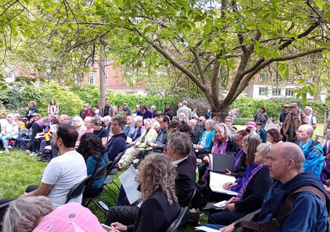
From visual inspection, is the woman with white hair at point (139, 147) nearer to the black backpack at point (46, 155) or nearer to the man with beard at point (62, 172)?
the black backpack at point (46, 155)

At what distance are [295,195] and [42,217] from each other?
5.80 ft

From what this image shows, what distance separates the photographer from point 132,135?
8.51m

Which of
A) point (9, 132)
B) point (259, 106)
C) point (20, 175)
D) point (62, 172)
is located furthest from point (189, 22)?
point (259, 106)

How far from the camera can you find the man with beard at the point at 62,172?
312cm

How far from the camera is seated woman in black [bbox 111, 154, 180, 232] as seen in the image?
2.31 m

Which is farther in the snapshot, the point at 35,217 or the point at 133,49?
the point at 133,49

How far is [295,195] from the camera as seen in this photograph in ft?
7.03

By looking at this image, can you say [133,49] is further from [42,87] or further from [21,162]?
[42,87]

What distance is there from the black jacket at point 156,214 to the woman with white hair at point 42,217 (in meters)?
0.55

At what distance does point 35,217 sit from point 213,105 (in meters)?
6.85

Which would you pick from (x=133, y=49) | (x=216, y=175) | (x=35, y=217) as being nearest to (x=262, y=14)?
(x=216, y=175)

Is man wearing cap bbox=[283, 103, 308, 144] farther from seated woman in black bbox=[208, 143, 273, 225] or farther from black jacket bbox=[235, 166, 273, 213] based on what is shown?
black jacket bbox=[235, 166, 273, 213]

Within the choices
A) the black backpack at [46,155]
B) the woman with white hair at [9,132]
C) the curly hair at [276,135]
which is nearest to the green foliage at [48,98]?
the woman with white hair at [9,132]

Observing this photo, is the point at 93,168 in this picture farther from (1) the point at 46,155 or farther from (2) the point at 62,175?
(1) the point at 46,155
